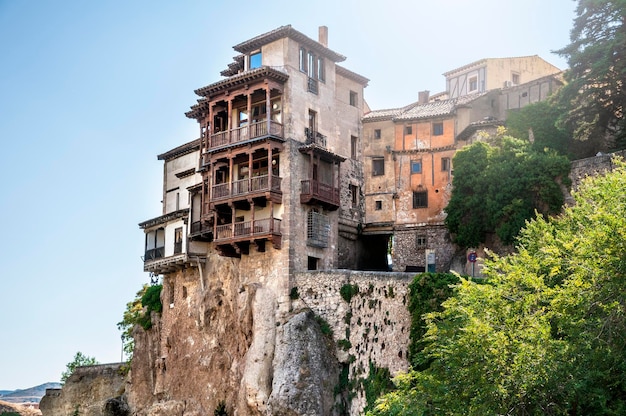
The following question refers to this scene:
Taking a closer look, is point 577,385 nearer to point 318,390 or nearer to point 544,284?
point 544,284

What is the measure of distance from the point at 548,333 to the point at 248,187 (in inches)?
851

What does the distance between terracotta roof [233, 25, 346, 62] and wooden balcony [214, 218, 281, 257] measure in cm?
984

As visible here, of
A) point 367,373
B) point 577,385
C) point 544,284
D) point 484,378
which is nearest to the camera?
point 577,385

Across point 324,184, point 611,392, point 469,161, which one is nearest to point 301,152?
point 324,184

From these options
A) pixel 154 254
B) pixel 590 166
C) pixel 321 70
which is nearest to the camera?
pixel 590 166

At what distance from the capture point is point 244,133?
1884 inches

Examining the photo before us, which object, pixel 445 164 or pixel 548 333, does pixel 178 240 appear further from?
pixel 548 333

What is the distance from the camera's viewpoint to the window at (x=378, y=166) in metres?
53.4

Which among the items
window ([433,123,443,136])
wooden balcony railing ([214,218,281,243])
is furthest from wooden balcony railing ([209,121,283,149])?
window ([433,123,443,136])

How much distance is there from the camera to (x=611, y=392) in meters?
27.2

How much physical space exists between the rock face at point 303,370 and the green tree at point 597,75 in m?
16.3

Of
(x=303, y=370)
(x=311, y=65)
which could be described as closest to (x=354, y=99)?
(x=311, y=65)

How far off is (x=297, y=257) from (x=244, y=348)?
530 cm

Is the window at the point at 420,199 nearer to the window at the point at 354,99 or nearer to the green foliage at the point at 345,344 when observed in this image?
the window at the point at 354,99
